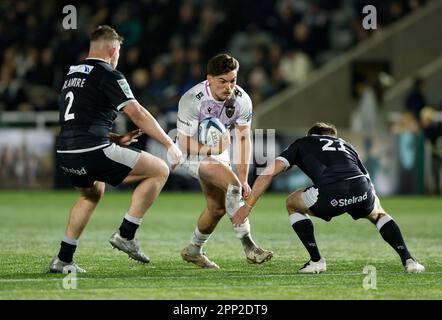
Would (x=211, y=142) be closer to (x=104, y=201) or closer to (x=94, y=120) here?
(x=94, y=120)

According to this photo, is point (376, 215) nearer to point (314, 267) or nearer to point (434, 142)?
point (314, 267)

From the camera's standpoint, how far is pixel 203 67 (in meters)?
23.9

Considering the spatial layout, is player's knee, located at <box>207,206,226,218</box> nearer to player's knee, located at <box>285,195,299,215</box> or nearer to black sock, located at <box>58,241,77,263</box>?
player's knee, located at <box>285,195,299,215</box>

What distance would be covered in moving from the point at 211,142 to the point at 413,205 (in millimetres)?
9618

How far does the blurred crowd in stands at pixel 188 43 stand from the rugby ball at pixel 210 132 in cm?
1210

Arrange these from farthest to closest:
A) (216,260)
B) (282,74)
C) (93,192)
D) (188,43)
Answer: (188,43) < (282,74) < (216,260) < (93,192)

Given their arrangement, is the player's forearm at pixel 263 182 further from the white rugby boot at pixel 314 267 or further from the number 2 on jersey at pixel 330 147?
the white rugby boot at pixel 314 267

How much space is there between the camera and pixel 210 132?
972cm

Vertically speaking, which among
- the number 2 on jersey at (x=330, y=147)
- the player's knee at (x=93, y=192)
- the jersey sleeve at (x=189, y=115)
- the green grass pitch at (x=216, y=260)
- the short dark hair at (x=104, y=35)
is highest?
the short dark hair at (x=104, y=35)

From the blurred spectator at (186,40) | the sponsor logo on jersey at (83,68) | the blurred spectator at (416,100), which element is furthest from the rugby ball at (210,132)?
the blurred spectator at (186,40)

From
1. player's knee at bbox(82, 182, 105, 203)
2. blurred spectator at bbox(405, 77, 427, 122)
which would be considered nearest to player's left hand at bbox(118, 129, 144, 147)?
player's knee at bbox(82, 182, 105, 203)

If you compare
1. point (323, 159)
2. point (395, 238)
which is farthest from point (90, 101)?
point (395, 238)

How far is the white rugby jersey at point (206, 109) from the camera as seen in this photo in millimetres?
9844

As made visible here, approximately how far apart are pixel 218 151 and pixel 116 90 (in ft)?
4.24
